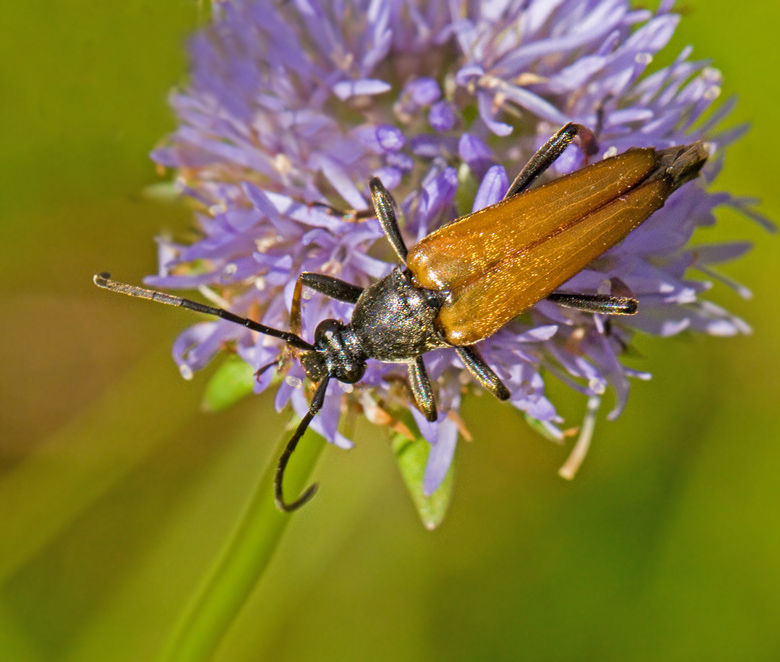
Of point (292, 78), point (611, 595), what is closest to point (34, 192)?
point (292, 78)

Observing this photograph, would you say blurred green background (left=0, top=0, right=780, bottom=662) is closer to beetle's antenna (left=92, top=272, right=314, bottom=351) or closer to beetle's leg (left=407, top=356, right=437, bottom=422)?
beetle's antenna (left=92, top=272, right=314, bottom=351)

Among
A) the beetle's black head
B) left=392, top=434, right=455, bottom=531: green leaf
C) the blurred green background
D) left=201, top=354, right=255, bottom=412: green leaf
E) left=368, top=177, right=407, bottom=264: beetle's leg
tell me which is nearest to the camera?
left=368, top=177, right=407, bottom=264: beetle's leg

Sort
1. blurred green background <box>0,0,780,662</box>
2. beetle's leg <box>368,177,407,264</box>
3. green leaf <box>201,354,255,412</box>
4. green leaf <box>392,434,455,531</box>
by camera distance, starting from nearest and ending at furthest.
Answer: beetle's leg <box>368,177,407,264</box> → green leaf <box>392,434,455,531</box> → green leaf <box>201,354,255,412</box> → blurred green background <box>0,0,780,662</box>

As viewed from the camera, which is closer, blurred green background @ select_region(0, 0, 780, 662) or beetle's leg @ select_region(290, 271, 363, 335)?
beetle's leg @ select_region(290, 271, 363, 335)

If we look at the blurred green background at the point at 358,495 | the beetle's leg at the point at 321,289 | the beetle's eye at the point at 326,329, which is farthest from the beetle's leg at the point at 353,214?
the blurred green background at the point at 358,495

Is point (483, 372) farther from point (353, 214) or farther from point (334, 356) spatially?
point (353, 214)

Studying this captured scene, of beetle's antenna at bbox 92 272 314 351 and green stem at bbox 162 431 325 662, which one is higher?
beetle's antenna at bbox 92 272 314 351

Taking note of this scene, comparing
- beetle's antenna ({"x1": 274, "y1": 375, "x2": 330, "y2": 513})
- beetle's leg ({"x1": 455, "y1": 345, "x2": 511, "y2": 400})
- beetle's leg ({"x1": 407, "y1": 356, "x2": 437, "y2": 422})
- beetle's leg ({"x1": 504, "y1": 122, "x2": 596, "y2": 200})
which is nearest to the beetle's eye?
beetle's antenna ({"x1": 274, "y1": 375, "x2": 330, "y2": 513})

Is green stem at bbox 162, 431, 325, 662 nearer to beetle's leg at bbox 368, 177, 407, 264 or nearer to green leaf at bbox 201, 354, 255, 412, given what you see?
green leaf at bbox 201, 354, 255, 412
